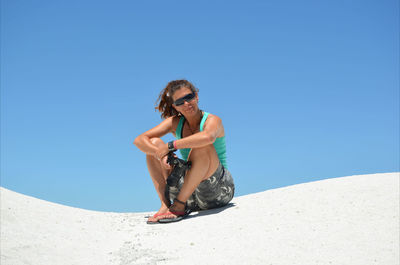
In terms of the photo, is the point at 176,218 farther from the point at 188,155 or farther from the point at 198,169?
the point at 188,155

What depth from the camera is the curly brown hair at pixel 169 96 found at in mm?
4441

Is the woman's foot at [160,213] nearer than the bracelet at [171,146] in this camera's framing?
No

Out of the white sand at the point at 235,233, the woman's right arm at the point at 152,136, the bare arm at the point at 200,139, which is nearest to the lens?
the white sand at the point at 235,233

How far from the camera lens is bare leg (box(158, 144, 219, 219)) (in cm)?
410

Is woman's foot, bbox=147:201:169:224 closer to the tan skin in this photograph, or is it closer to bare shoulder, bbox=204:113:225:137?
the tan skin

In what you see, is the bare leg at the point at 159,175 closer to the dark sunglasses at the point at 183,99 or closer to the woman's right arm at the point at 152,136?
the woman's right arm at the point at 152,136

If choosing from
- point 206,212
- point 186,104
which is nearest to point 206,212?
point 206,212

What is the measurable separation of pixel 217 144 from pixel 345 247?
1984mm

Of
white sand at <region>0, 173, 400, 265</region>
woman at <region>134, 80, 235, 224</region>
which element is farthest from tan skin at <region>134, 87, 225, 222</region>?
white sand at <region>0, 173, 400, 265</region>

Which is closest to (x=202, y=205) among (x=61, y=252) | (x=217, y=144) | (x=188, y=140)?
(x=217, y=144)

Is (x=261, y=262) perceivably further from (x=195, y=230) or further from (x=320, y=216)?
(x=320, y=216)

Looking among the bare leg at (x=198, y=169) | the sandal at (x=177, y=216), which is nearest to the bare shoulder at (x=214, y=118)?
the bare leg at (x=198, y=169)

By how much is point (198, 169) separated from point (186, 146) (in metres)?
0.35

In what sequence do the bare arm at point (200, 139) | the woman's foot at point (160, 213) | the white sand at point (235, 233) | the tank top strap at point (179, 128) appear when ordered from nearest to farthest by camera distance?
Result: the white sand at point (235, 233), the bare arm at point (200, 139), the woman's foot at point (160, 213), the tank top strap at point (179, 128)
